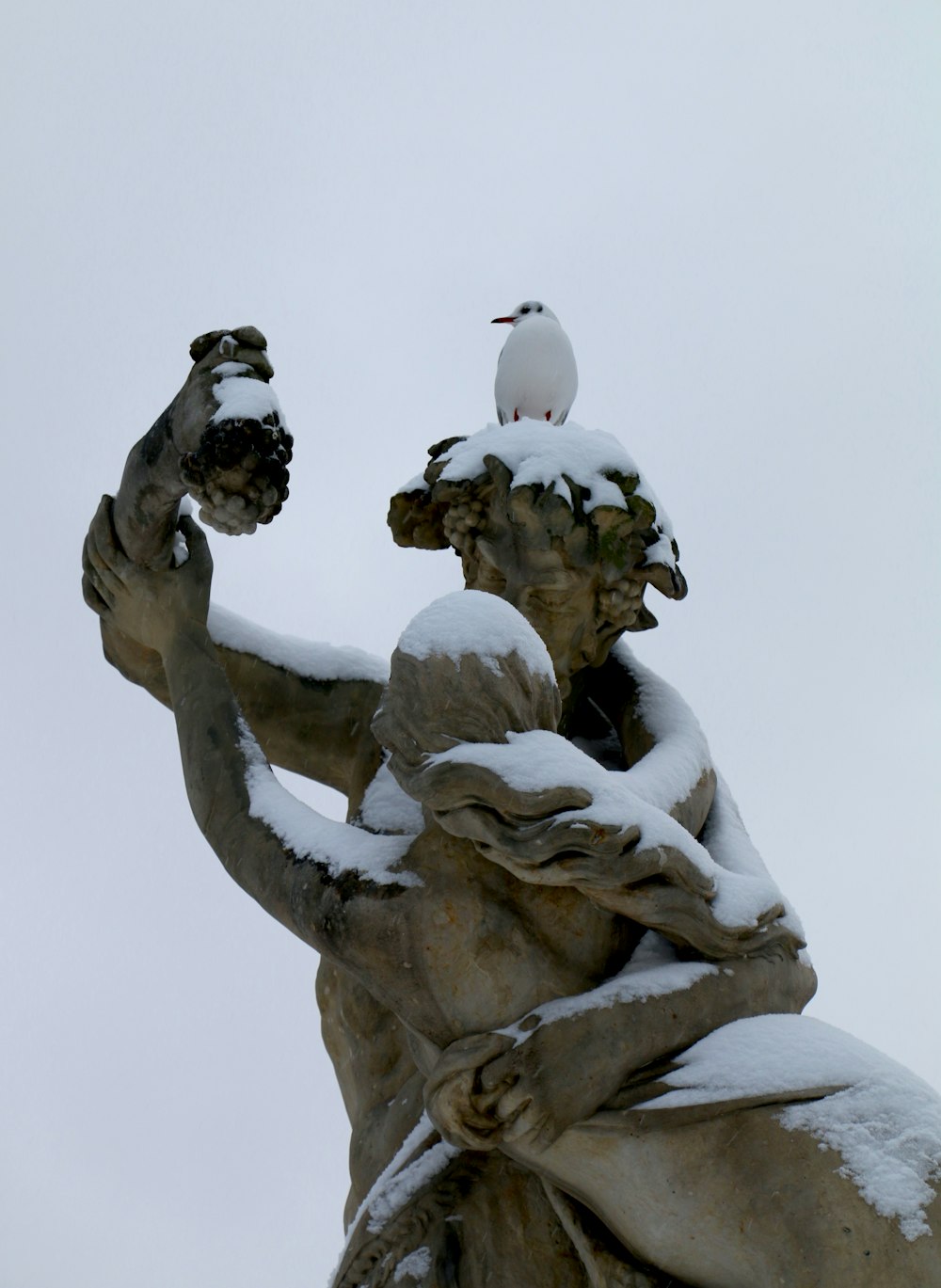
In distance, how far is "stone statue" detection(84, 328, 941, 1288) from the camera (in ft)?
9.81

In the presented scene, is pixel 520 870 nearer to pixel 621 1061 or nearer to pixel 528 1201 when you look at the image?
pixel 621 1061

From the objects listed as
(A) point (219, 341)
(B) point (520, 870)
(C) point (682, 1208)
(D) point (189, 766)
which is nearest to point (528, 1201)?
(C) point (682, 1208)

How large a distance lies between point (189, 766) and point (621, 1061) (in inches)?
43.7

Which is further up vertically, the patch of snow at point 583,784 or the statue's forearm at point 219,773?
the statue's forearm at point 219,773

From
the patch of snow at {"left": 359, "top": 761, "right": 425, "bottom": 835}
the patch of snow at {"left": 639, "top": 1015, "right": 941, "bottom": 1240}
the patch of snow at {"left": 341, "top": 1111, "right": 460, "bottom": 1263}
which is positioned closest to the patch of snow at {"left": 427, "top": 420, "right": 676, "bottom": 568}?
the patch of snow at {"left": 359, "top": 761, "right": 425, "bottom": 835}

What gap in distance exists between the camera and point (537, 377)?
445 cm

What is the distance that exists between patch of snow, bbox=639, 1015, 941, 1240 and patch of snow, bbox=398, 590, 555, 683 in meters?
0.72

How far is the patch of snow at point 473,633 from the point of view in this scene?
3.12m

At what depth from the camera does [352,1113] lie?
12.3 feet

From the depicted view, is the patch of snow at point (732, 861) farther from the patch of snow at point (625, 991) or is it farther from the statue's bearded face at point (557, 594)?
the statue's bearded face at point (557, 594)

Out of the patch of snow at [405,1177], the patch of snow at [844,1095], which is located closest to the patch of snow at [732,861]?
the patch of snow at [844,1095]

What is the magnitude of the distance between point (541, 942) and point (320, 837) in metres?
0.47

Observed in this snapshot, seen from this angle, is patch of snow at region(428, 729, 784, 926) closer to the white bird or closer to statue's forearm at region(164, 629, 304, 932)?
statue's forearm at region(164, 629, 304, 932)

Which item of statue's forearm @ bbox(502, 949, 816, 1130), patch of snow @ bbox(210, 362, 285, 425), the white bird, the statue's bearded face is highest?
the white bird
